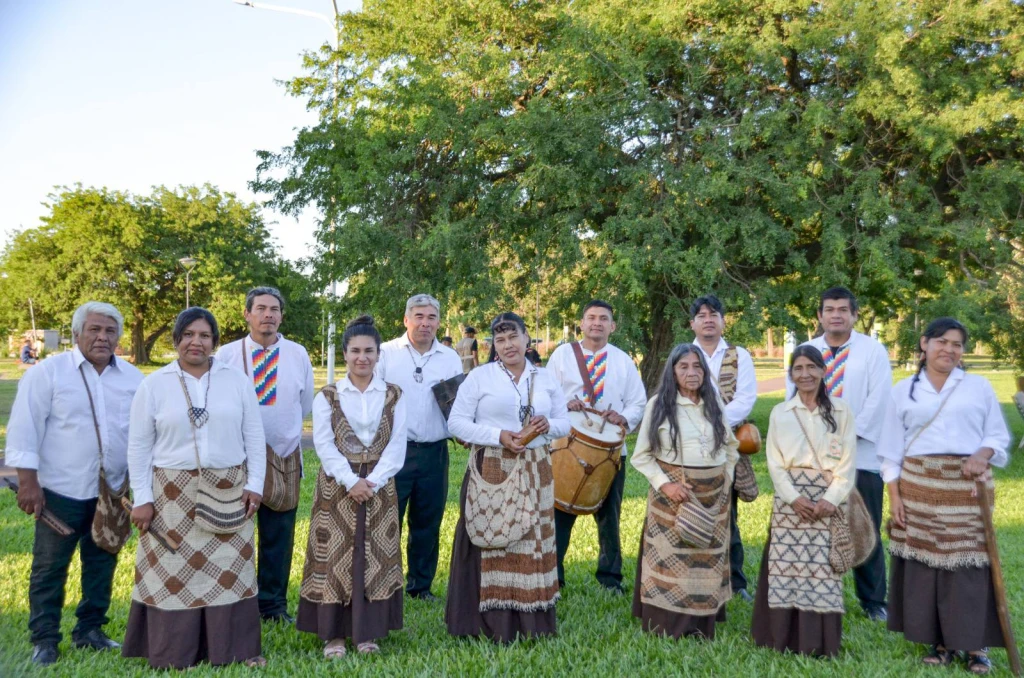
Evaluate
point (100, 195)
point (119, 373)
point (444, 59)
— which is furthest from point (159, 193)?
point (119, 373)

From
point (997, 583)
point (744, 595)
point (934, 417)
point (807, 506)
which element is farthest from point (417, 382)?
point (997, 583)

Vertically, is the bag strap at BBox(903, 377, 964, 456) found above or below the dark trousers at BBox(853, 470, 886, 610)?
above

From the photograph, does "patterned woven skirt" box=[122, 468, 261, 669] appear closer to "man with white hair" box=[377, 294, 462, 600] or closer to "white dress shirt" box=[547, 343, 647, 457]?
"man with white hair" box=[377, 294, 462, 600]

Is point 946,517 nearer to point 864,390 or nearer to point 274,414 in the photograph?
point 864,390

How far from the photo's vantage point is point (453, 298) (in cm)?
1377

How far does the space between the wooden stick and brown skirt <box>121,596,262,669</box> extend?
3.96 metres

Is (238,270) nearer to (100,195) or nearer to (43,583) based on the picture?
(100,195)

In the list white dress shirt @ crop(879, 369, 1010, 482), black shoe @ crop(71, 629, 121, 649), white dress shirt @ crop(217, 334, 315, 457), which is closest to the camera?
white dress shirt @ crop(879, 369, 1010, 482)

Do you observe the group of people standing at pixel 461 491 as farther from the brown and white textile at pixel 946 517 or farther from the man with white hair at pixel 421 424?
the man with white hair at pixel 421 424

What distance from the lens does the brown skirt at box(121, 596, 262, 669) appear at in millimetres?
4570

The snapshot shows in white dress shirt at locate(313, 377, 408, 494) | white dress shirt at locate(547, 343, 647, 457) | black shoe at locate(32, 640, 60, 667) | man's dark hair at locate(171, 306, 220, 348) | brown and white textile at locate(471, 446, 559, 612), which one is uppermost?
man's dark hair at locate(171, 306, 220, 348)

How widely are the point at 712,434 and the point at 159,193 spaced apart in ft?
162

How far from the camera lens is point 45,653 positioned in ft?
15.8

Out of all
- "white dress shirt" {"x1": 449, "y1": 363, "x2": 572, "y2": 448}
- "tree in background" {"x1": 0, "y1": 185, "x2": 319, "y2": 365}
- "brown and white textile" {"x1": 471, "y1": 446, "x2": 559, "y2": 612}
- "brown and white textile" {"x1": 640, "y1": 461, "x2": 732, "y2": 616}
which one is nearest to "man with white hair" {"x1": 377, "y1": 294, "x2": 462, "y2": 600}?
"white dress shirt" {"x1": 449, "y1": 363, "x2": 572, "y2": 448}
